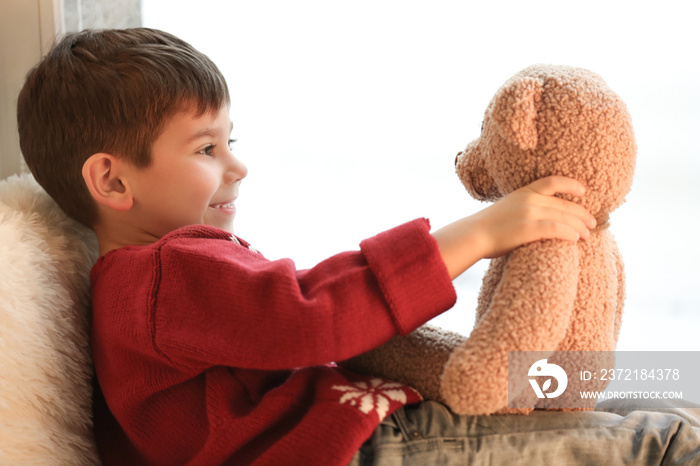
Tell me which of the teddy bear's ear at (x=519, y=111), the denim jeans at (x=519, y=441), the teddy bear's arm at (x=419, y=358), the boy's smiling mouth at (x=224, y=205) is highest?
the teddy bear's ear at (x=519, y=111)

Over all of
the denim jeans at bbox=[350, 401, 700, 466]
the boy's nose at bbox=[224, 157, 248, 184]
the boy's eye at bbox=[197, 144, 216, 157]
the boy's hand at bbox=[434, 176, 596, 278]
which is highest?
the boy's eye at bbox=[197, 144, 216, 157]

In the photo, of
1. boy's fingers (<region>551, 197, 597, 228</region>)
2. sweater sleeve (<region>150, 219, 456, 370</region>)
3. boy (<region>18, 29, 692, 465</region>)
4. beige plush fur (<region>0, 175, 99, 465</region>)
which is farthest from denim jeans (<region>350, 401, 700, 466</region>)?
beige plush fur (<region>0, 175, 99, 465</region>)

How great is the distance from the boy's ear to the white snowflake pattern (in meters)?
0.46

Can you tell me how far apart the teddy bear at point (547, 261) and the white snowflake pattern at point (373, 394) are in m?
0.05

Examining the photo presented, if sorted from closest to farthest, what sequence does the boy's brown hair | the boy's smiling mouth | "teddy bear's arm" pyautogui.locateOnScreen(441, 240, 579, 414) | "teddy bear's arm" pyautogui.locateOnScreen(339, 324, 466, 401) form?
"teddy bear's arm" pyautogui.locateOnScreen(441, 240, 579, 414), "teddy bear's arm" pyautogui.locateOnScreen(339, 324, 466, 401), the boy's brown hair, the boy's smiling mouth

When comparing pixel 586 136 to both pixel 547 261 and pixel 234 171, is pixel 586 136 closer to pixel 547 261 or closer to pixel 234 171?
pixel 547 261

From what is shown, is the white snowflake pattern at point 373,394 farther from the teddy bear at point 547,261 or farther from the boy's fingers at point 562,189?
the boy's fingers at point 562,189

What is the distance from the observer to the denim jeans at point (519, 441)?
2.60 ft

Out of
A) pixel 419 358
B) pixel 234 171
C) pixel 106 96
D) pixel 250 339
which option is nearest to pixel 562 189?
pixel 419 358

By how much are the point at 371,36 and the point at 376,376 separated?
679 millimetres

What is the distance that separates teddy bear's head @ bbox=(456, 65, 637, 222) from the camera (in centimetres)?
76

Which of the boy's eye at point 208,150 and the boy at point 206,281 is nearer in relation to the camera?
the boy at point 206,281

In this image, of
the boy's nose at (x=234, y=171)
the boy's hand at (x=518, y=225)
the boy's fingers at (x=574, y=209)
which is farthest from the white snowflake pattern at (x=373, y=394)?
the boy's nose at (x=234, y=171)

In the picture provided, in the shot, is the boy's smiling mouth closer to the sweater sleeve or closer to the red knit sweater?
the red knit sweater
